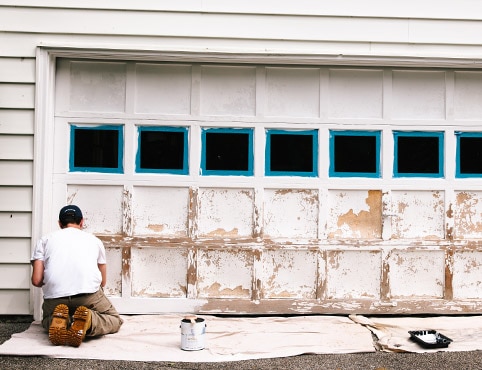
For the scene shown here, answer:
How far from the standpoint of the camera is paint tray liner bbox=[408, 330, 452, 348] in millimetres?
4879

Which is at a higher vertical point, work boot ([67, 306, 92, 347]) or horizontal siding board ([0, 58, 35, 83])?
horizontal siding board ([0, 58, 35, 83])

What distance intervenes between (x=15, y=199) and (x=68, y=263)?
1.01m

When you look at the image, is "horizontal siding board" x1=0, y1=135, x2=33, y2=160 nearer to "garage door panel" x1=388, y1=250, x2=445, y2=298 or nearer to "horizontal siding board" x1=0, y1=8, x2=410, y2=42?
"horizontal siding board" x1=0, y1=8, x2=410, y2=42

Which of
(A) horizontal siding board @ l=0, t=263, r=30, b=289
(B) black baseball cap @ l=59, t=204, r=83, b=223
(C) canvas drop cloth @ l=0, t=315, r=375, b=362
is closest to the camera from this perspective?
(C) canvas drop cloth @ l=0, t=315, r=375, b=362

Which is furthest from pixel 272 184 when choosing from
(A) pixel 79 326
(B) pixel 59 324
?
(B) pixel 59 324

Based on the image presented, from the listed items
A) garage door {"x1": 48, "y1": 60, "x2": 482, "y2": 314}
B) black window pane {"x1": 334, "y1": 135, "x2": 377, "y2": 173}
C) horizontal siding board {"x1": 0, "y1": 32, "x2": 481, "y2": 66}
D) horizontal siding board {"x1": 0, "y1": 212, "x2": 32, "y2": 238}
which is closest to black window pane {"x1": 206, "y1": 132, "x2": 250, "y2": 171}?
garage door {"x1": 48, "y1": 60, "x2": 482, "y2": 314}

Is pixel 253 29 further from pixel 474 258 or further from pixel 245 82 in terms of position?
pixel 474 258

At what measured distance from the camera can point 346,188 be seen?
585 cm

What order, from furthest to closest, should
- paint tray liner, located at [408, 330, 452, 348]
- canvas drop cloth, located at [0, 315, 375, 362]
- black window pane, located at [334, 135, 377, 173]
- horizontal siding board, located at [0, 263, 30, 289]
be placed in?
1. black window pane, located at [334, 135, 377, 173]
2. horizontal siding board, located at [0, 263, 30, 289]
3. paint tray liner, located at [408, 330, 452, 348]
4. canvas drop cloth, located at [0, 315, 375, 362]

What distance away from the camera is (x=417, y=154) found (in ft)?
19.4

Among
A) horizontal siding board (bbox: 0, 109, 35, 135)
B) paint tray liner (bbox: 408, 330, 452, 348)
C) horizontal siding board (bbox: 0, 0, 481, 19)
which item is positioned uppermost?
horizontal siding board (bbox: 0, 0, 481, 19)

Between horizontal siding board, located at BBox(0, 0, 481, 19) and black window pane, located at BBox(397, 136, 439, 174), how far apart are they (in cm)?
115

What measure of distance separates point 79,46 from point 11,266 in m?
2.07

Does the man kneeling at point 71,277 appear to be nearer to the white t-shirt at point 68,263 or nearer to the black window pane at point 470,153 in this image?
the white t-shirt at point 68,263
